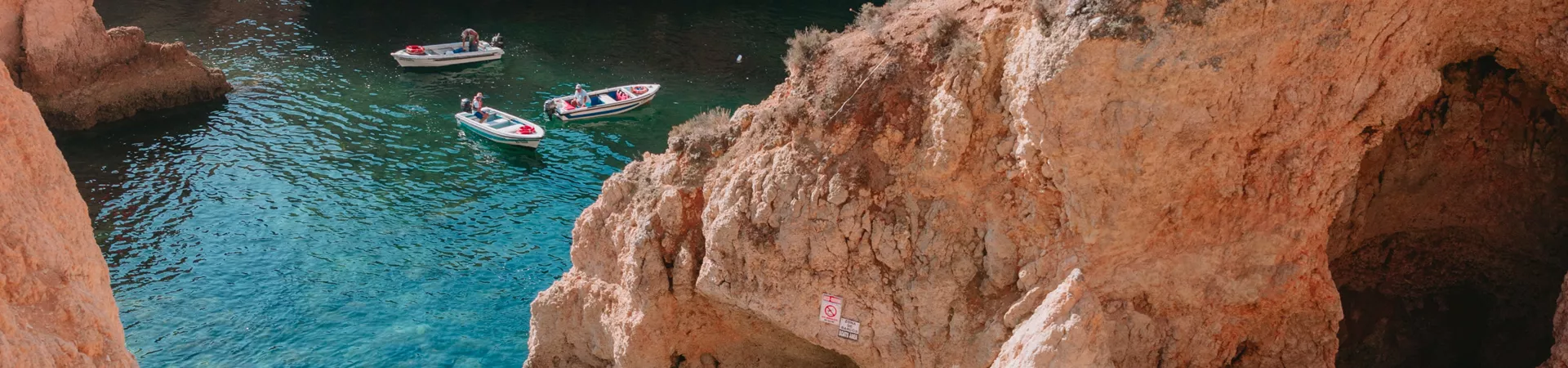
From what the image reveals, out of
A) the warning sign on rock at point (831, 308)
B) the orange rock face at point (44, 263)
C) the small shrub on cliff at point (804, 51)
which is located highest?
the small shrub on cliff at point (804, 51)

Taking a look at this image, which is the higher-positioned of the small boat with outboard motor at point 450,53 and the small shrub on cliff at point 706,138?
the small boat with outboard motor at point 450,53

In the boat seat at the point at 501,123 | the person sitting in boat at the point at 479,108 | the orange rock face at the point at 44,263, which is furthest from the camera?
the person sitting in boat at the point at 479,108

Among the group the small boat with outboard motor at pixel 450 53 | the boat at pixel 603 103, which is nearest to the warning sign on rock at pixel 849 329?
the boat at pixel 603 103

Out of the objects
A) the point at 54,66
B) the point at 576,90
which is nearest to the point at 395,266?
the point at 576,90

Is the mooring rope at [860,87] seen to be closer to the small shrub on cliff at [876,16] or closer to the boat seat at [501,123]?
the small shrub on cliff at [876,16]

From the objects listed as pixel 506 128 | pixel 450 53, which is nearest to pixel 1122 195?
pixel 506 128

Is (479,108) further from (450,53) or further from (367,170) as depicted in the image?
(450,53)
